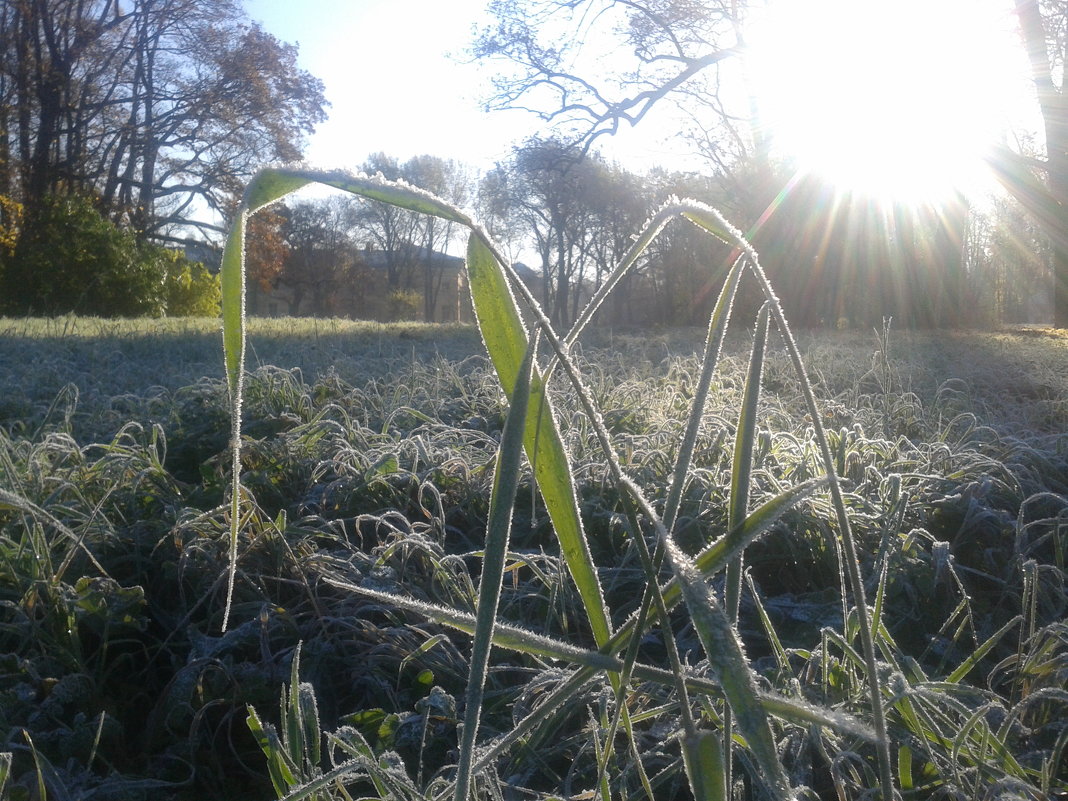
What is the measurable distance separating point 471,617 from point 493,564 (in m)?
0.20

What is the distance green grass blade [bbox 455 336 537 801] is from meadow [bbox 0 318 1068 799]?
5.5 inches

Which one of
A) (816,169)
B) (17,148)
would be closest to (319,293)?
(17,148)

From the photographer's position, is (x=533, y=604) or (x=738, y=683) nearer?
(x=738, y=683)

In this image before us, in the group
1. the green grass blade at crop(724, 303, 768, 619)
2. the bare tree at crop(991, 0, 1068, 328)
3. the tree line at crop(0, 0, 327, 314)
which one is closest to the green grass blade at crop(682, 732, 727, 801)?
the green grass blade at crop(724, 303, 768, 619)

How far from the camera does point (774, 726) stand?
902 mm

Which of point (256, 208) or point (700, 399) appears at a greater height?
point (256, 208)

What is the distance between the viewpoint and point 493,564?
42 centimetres

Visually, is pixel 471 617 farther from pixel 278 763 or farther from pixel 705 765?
pixel 278 763

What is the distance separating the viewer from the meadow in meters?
0.84

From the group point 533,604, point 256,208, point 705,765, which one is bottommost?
point 533,604

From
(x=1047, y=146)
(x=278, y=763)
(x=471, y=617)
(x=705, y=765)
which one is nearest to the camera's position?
(x=705, y=765)

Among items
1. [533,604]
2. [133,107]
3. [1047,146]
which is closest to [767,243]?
[1047,146]

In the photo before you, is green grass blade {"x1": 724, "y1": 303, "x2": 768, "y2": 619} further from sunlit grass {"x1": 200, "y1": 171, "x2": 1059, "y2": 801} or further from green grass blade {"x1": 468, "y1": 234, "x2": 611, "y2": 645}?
green grass blade {"x1": 468, "y1": 234, "x2": 611, "y2": 645}

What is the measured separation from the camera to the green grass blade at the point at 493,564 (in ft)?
1.30
